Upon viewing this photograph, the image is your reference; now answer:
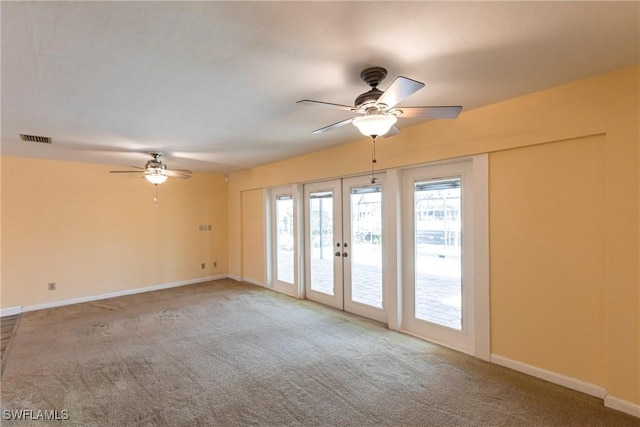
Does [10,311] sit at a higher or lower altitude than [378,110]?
lower

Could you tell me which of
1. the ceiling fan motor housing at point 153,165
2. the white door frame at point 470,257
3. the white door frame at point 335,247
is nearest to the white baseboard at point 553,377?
the white door frame at point 470,257

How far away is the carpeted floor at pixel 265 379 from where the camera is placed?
2307mm

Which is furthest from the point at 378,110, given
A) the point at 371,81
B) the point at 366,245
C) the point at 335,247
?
the point at 335,247

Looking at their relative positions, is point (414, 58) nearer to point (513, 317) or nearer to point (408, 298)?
point (513, 317)

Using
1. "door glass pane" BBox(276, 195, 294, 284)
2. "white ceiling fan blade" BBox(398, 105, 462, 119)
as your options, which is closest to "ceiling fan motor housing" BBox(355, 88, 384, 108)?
"white ceiling fan blade" BBox(398, 105, 462, 119)

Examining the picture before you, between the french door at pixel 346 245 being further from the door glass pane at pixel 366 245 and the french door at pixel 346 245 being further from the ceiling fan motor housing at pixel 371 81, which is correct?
the ceiling fan motor housing at pixel 371 81

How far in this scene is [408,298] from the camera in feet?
12.8

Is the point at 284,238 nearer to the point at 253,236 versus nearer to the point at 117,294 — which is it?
the point at 253,236

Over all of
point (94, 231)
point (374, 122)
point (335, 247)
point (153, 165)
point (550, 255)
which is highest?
point (153, 165)

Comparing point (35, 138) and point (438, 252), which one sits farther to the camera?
point (35, 138)

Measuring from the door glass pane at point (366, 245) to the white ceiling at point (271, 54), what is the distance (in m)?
1.52

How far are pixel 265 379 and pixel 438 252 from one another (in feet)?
7.56

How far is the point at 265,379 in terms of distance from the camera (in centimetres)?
282

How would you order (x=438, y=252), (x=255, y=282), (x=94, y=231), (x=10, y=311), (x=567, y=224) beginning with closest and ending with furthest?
(x=567, y=224), (x=438, y=252), (x=10, y=311), (x=94, y=231), (x=255, y=282)
